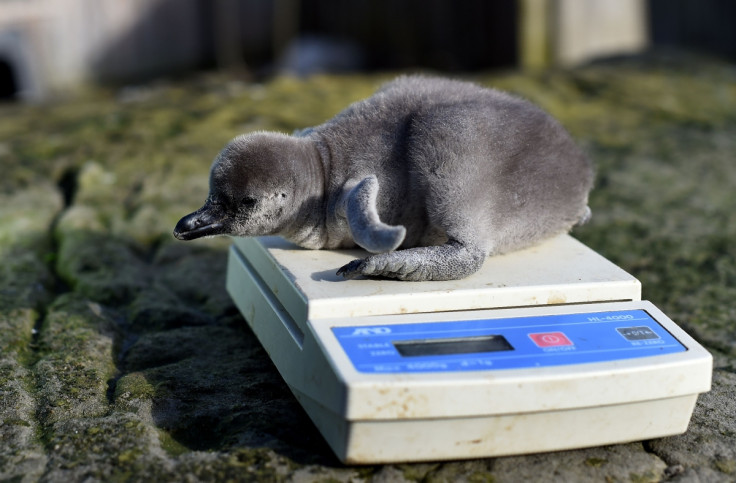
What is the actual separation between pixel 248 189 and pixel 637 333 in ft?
3.31

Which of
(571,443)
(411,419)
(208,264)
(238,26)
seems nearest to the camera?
(411,419)

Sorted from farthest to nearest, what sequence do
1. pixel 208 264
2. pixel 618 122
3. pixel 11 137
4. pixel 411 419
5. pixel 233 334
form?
pixel 618 122 → pixel 11 137 → pixel 208 264 → pixel 233 334 → pixel 411 419

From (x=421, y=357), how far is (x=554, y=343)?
0.99ft

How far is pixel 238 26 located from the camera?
8.41 meters

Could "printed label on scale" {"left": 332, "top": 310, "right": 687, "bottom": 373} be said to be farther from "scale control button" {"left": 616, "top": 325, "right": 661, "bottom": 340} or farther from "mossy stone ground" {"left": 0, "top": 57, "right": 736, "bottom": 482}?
"mossy stone ground" {"left": 0, "top": 57, "right": 736, "bottom": 482}

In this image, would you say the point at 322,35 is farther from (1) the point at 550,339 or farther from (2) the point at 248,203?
(1) the point at 550,339

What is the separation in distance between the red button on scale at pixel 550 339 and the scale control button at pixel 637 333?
140mm

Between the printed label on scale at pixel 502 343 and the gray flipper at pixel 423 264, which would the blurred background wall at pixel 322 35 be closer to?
the gray flipper at pixel 423 264

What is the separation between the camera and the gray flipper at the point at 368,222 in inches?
76.1

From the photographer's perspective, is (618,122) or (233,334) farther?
(618,122)

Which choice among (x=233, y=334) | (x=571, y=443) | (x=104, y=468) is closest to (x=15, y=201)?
(x=233, y=334)

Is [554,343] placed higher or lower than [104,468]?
higher

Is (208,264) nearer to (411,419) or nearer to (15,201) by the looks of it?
(15,201)

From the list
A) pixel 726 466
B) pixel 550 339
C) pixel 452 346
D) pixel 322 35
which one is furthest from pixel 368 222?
pixel 322 35
